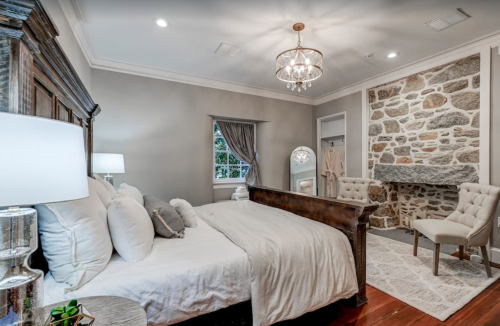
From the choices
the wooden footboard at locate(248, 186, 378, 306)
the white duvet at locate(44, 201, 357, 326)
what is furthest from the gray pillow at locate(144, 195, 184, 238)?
the wooden footboard at locate(248, 186, 378, 306)

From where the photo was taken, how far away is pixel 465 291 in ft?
6.74

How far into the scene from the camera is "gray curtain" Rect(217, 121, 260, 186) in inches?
178

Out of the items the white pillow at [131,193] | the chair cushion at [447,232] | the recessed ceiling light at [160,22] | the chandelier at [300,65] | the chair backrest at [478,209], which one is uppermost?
the recessed ceiling light at [160,22]

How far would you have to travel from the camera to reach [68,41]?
217cm

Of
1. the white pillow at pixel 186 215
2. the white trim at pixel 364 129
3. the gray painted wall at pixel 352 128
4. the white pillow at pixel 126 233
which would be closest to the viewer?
the white pillow at pixel 126 233

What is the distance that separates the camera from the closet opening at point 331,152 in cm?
470

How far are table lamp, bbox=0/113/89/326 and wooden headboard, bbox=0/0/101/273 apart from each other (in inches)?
20.1

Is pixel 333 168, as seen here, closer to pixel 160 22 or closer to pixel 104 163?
pixel 160 22

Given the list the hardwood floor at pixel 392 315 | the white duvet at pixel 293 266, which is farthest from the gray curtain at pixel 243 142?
the hardwood floor at pixel 392 315

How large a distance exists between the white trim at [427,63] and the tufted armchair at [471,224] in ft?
5.77

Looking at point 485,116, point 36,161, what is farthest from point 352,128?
point 36,161

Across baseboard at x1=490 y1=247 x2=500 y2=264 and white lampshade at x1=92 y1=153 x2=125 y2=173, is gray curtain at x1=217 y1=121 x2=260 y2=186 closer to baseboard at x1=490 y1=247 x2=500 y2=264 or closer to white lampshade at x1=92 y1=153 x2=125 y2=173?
white lampshade at x1=92 y1=153 x2=125 y2=173

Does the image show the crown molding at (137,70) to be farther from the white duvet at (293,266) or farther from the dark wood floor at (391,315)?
the dark wood floor at (391,315)

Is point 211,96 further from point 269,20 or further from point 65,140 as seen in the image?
point 65,140
